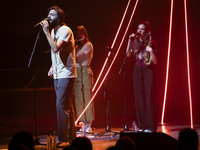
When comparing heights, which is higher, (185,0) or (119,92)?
(185,0)

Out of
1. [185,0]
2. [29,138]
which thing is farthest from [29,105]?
[29,138]

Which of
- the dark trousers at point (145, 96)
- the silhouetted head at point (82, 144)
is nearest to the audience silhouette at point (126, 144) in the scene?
the silhouetted head at point (82, 144)

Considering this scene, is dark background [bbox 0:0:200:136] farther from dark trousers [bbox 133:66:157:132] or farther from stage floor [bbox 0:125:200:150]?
dark trousers [bbox 133:66:157:132]

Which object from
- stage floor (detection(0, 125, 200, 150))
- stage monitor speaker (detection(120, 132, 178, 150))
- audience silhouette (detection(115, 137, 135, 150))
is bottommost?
stage floor (detection(0, 125, 200, 150))

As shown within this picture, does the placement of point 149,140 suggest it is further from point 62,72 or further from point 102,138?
point 102,138

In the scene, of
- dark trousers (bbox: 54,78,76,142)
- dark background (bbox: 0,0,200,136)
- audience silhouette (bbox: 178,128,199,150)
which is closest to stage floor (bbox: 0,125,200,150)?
dark trousers (bbox: 54,78,76,142)

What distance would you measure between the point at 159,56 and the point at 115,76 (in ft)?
3.49

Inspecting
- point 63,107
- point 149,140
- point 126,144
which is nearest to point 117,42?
point 63,107

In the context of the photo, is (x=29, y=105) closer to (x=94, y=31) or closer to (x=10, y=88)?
(x=10, y=88)

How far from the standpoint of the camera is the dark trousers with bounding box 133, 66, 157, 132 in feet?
16.9

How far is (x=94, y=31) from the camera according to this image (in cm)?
702

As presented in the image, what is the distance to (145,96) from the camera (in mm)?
5297

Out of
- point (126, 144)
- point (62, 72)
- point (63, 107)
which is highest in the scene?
point (62, 72)

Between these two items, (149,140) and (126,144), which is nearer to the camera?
(126,144)
